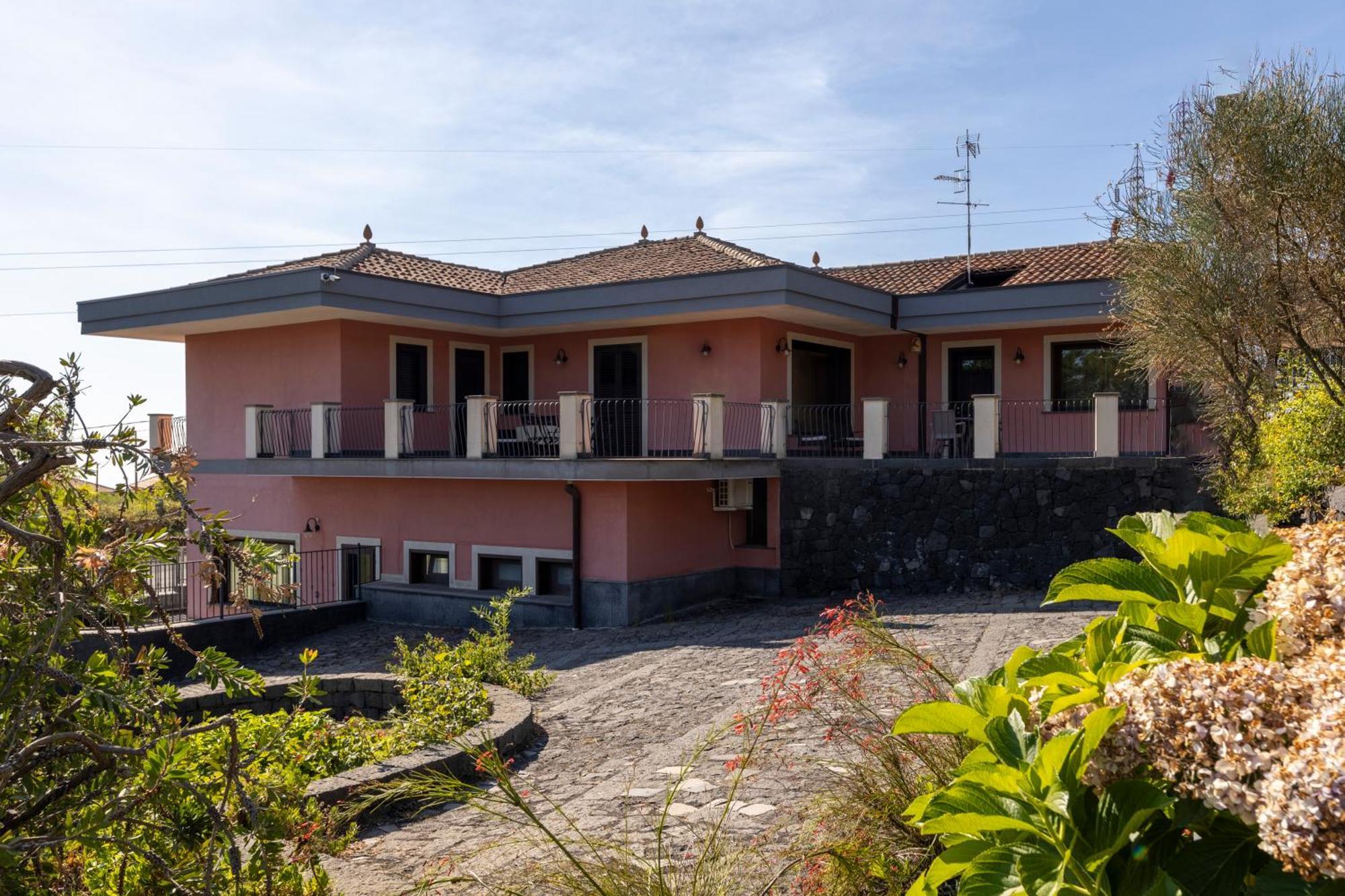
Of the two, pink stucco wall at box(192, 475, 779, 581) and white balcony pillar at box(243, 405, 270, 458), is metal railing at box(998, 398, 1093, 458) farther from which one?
white balcony pillar at box(243, 405, 270, 458)

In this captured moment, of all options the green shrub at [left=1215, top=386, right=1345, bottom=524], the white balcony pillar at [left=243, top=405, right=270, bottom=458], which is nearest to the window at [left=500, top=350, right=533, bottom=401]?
the white balcony pillar at [left=243, top=405, right=270, bottom=458]

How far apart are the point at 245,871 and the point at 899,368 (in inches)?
662

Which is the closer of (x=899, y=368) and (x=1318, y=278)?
(x=1318, y=278)

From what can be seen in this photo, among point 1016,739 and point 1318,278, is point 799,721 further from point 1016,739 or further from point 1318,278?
point 1318,278

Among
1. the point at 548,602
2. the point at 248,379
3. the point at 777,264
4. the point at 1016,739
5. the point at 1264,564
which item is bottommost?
the point at 548,602

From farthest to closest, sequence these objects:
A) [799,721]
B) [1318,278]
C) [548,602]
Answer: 1. [548,602]
2. [1318,278]
3. [799,721]

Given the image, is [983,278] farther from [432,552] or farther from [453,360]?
[432,552]

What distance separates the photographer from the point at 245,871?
14.0ft

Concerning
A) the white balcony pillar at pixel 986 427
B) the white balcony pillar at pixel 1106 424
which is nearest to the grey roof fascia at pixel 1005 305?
the white balcony pillar at pixel 1106 424

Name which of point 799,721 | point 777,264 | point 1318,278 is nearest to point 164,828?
point 799,721

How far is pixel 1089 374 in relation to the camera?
17953mm

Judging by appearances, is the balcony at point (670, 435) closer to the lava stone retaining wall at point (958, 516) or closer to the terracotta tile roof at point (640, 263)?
the lava stone retaining wall at point (958, 516)

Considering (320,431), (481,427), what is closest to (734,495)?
(481,427)

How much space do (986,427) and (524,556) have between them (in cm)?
754
